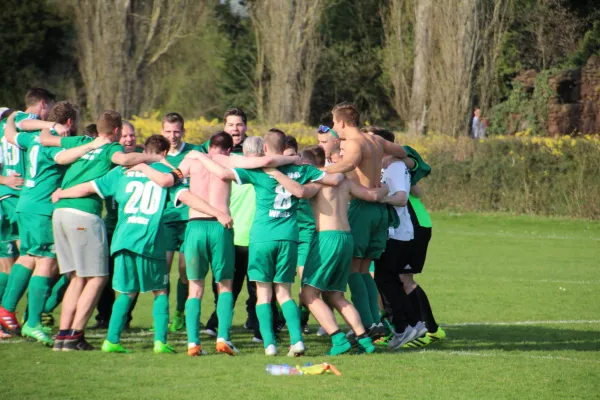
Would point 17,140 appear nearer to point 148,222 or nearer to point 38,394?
point 148,222

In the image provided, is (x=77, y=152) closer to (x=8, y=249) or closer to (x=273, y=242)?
(x=273, y=242)

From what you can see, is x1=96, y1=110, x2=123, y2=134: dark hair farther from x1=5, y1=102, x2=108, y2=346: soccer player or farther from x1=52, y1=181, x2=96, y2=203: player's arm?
x1=5, y1=102, x2=108, y2=346: soccer player

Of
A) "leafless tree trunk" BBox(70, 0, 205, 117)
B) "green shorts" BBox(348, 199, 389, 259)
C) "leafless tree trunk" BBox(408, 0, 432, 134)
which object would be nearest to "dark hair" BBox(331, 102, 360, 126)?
"green shorts" BBox(348, 199, 389, 259)

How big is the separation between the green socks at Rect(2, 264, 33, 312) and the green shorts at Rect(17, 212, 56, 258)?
22 cm

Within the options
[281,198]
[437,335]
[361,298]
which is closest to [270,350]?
[361,298]

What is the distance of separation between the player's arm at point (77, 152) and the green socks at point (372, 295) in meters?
2.84

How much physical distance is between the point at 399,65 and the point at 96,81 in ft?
36.2

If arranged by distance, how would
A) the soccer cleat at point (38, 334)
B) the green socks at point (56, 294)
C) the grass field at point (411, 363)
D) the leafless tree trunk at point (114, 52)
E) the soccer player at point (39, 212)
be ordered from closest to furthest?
the grass field at point (411, 363), the soccer cleat at point (38, 334), the soccer player at point (39, 212), the green socks at point (56, 294), the leafless tree trunk at point (114, 52)

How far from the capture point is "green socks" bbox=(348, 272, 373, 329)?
9.05 metres

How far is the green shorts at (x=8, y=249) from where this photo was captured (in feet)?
33.8

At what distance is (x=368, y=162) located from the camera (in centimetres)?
895

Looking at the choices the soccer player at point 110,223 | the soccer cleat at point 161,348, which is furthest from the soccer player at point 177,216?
the soccer cleat at point 161,348

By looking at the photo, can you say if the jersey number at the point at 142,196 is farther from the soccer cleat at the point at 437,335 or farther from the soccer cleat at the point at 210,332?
the soccer cleat at the point at 437,335

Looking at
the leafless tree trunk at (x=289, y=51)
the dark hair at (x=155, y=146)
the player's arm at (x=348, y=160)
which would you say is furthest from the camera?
the leafless tree trunk at (x=289, y=51)
